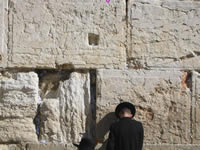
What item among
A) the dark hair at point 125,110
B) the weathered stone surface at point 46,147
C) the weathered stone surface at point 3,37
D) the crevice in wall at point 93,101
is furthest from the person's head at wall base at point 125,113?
the weathered stone surface at point 3,37

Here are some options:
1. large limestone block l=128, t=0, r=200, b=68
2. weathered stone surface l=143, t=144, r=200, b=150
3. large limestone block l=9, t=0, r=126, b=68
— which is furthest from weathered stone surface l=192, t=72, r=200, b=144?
large limestone block l=9, t=0, r=126, b=68

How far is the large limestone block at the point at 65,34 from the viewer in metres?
4.27

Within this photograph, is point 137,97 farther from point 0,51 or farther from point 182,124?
point 0,51

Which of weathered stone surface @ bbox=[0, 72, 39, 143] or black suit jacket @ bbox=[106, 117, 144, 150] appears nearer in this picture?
black suit jacket @ bbox=[106, 117, 144, 150]

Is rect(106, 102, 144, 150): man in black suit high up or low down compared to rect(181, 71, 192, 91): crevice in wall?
down

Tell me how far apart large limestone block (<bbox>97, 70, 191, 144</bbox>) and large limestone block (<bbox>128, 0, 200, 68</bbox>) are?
0.16 meters

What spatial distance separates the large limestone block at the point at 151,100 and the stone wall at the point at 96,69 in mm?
12


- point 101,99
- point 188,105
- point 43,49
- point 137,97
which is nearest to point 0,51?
point 43,49

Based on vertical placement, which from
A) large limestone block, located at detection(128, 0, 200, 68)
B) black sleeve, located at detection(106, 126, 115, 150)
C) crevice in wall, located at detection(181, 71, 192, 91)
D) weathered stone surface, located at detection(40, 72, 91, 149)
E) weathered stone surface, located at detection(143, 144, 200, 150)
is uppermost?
large limestone block, located at detection(128, 0, 200, 68)

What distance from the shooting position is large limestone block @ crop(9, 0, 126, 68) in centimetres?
427

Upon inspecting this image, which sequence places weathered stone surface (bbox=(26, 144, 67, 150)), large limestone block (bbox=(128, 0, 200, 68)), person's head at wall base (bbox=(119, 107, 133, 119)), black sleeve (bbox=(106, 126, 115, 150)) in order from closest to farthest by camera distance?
black sleeve (bbox=(106, 126, 115, 150)), person's head at wall base (bbox=(119, 107, 133, 119)), weathered stone surface (bbox=(26, 144, 67, 150)), large limestone block (bbox=(128, 0, 200, 68))

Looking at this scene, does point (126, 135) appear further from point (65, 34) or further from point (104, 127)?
point (65, 34)

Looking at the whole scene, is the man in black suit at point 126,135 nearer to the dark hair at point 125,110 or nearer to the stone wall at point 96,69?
the dark hair at point 125,110

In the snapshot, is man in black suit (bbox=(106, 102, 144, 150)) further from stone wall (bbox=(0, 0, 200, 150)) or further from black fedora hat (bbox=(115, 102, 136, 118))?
stone wall (bbox=(0, 0, 200, 150))
